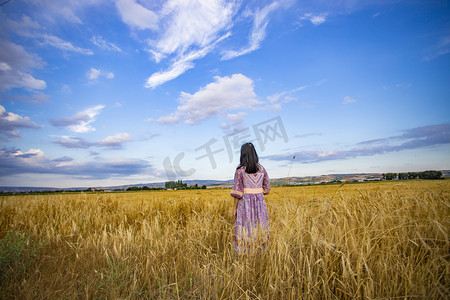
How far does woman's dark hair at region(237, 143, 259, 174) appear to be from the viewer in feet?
12.8

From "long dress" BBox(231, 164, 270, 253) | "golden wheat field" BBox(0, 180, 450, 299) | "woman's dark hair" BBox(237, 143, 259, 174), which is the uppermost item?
"woman's dark hair" BBox(237, 143, 259, 174)

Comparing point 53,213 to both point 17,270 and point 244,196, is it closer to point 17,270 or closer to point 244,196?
point 17,270

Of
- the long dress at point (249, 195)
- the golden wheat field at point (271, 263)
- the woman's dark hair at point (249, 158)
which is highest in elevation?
the woman's dark hair at point (249, 158)

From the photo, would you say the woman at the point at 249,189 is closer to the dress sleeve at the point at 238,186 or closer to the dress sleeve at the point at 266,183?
the dress sleeve at the point at 238,186

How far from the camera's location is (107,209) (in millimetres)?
6867

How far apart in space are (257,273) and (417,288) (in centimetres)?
130

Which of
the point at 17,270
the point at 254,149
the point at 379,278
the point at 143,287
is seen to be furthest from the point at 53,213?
the point at 379,278

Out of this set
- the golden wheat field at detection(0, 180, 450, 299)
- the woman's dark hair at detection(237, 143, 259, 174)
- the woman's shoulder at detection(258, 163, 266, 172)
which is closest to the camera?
the golden wheat field at detection(0, 180, 450, 299)

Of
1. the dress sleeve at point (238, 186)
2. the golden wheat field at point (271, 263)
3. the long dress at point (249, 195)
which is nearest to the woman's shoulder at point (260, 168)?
the long dress at point (249, 195)

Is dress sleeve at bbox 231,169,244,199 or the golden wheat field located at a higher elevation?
dress sleeve at bbox 231,169,244,199

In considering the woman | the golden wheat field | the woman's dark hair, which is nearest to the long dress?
the woman

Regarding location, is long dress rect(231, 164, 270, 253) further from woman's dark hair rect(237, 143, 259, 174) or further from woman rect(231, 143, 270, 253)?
woman's dark hair rect(237, 143, 259, 174)

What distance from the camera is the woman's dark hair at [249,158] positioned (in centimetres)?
389

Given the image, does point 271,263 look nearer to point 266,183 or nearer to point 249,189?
point 249,189
